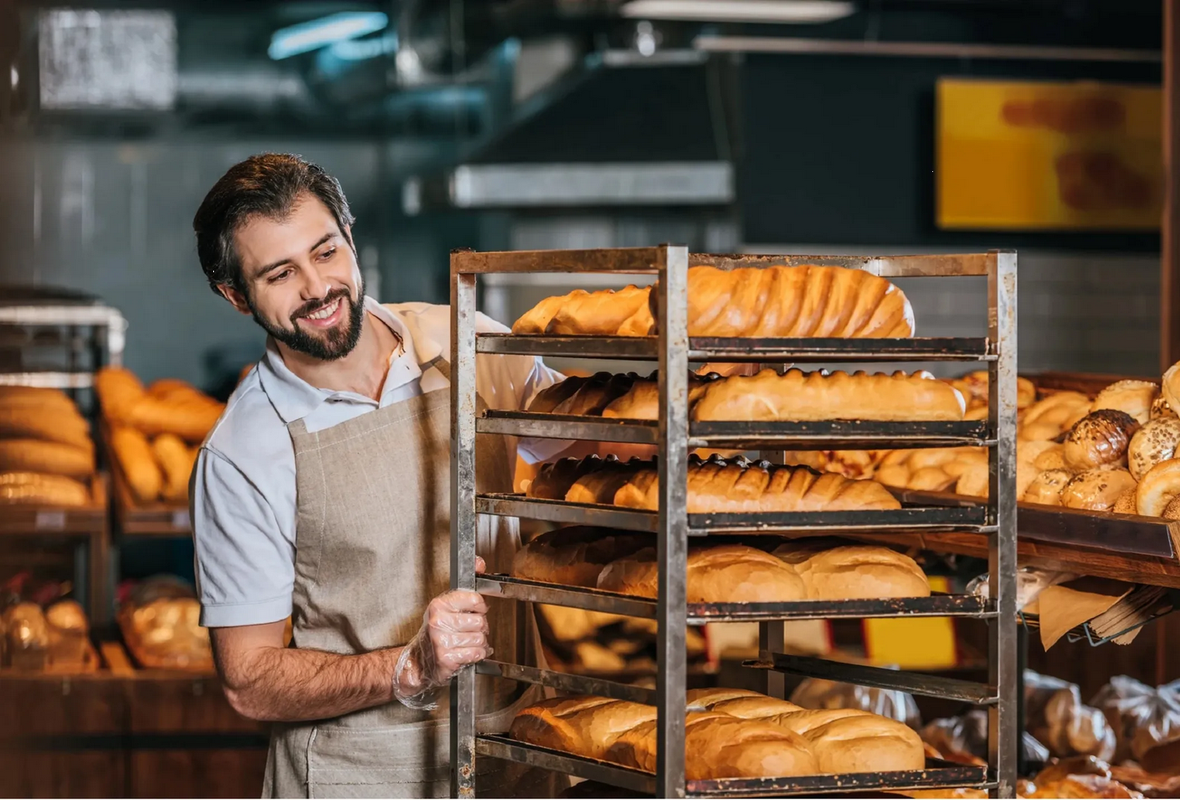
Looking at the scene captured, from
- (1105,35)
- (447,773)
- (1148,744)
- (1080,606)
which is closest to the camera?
(1080,606)

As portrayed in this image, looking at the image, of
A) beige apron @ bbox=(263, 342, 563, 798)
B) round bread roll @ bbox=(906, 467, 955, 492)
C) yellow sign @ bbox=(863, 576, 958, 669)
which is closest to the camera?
beige apron @ bbox=(263, 342, 563, 798)

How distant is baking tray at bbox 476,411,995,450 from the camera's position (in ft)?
4.51

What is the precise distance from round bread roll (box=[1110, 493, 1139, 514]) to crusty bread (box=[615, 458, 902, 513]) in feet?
1.78

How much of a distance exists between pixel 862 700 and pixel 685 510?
184 centimetres

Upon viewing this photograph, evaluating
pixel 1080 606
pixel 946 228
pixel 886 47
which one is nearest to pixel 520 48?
pixel 886 47

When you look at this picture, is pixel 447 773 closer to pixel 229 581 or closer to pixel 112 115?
pixel 229 581

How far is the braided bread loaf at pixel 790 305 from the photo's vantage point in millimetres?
1424

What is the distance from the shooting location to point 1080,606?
186 centimetres

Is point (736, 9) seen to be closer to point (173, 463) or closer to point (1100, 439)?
point (173, 463)

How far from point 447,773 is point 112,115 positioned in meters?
3.98

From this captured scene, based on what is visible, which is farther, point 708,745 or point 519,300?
point 519,300

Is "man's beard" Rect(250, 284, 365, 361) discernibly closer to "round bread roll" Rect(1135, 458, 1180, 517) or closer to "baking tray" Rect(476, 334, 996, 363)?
"baking tray" Rect(476, 334, 996, 363)

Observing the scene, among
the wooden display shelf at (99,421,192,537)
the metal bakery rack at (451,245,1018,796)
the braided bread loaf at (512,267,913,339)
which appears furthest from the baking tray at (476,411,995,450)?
the wooden display shelf at (99,421,192,537)

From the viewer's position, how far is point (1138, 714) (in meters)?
2.84
